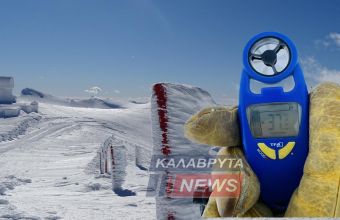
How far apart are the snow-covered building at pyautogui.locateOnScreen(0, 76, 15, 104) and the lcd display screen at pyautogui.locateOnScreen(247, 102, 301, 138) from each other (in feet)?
129

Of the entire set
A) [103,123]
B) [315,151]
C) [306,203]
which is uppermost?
[315,151]

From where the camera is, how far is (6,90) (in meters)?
38.9

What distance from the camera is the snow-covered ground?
25.4 feet

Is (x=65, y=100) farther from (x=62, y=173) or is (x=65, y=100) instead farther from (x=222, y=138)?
(x=222, y=138)

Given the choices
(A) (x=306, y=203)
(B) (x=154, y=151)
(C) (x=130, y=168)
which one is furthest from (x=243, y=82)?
(C) (x=130, y=168)

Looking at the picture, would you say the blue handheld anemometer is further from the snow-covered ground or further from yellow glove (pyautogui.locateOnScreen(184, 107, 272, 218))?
the snow-covered ground

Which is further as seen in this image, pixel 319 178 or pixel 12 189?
pixel 12 189

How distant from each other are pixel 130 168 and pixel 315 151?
13409 mm

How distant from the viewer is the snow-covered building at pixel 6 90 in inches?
1512

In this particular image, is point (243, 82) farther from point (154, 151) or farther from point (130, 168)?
point (130, 168)

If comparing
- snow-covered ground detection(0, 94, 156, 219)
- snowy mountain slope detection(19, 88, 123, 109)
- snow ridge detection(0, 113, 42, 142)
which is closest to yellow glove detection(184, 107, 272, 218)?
snow-covered ground detection(0, 94, 156, 219)

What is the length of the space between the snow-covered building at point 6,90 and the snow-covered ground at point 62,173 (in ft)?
25.8

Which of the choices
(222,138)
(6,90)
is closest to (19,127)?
(6,90)

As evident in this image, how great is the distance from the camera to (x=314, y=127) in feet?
6.00
